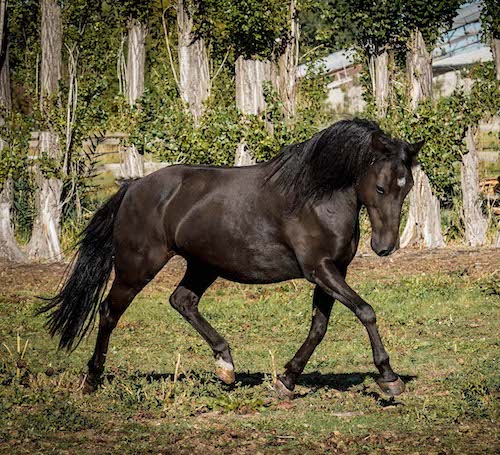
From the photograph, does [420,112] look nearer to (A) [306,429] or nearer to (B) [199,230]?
(B) [199,230]

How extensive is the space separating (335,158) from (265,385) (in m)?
1.96

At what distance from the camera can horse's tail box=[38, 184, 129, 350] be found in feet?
27.2

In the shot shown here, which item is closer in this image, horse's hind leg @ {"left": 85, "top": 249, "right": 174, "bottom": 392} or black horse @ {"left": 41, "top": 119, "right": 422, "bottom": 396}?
black horse @ {"left": 41, "top": 119, "right": 422, "bottom": 396}

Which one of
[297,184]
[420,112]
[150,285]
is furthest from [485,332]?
[420,112]

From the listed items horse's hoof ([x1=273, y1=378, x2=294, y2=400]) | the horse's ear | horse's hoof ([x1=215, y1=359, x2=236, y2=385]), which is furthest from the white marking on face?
the horse's ear

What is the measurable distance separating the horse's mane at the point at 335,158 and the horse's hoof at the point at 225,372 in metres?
1.42

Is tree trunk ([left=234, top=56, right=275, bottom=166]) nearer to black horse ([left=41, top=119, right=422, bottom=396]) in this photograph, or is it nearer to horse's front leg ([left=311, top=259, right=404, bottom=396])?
black horse ([left=41, top=119, right=422, bottom=396])

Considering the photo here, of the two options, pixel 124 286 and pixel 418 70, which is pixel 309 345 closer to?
pixel 124 286

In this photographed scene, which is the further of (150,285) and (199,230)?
(150,285)

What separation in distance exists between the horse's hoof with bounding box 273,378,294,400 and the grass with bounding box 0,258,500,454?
7 centimetres

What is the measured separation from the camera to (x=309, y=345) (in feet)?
24.6

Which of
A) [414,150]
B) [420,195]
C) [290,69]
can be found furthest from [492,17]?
[414,150]

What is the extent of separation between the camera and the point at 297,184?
24.1 ft

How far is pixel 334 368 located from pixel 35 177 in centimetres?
934
